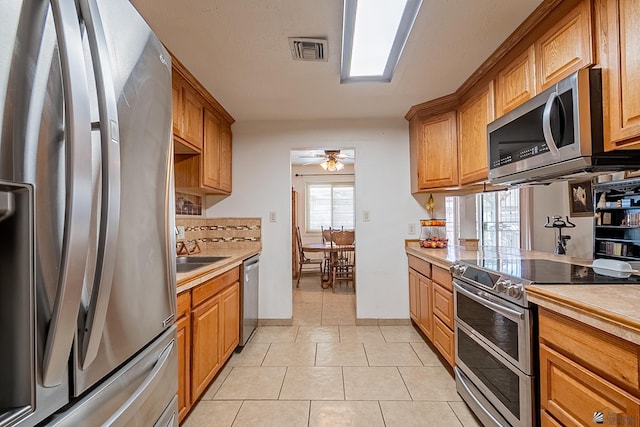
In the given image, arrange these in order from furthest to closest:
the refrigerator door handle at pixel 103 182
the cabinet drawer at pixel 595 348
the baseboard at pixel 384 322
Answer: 1. the baseboard at pixel 384 322
2. the cabinet drawer at pixel 595 348
3. the refrigerator door handle at pixel 103 182

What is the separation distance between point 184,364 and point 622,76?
240 centimetres

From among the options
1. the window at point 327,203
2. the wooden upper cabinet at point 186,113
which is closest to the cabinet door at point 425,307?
the wooden upper cabinet at point 186,113

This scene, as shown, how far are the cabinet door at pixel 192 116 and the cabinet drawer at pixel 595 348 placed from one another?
241 centimetres

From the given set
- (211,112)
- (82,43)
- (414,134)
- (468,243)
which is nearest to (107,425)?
(82,43)

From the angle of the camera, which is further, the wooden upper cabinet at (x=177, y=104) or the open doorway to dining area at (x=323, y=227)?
the open doorway to dining area at (x=323, y=227)

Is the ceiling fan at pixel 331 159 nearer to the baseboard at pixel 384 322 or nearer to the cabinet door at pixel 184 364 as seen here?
the baseboard at pixel 384 322

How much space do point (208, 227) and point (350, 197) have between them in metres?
4.04

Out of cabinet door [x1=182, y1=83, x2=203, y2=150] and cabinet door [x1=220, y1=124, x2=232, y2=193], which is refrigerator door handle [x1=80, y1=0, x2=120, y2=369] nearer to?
cabinet door [x1=182, y1=83, x2=203, y2=150]

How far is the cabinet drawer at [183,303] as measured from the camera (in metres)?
1.62

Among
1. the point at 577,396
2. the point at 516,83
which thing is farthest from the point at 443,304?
the point at 516,83

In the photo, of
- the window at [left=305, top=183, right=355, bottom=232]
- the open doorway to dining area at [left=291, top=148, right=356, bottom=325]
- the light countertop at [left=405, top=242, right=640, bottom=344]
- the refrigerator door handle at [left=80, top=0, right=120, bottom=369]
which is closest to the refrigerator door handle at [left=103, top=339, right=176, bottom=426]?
the refrigerator door handle at [left=80, top=0, right=120, bottom=369]

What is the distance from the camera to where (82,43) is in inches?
25.2

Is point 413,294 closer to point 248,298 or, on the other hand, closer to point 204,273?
point 248,298

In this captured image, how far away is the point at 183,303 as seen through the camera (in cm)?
167
